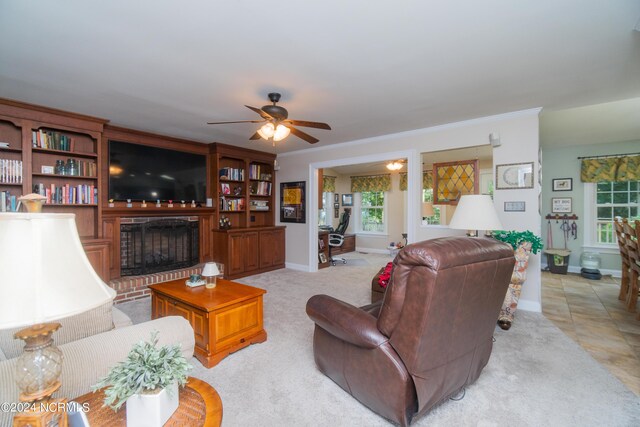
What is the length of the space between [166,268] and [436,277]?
4165 mm

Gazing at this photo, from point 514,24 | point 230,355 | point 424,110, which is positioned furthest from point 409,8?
point 230,355

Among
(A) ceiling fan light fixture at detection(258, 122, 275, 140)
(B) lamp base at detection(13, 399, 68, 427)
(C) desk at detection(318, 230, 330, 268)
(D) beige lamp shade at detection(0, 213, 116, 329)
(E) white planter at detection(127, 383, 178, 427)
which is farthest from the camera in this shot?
(C) desk at detection(318, 230, 330, 268)

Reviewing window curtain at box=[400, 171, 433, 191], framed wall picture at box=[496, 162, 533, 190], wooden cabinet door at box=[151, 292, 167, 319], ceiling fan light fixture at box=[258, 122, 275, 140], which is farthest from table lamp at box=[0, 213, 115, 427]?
window curtain at box=[400, 171, 433, 191]

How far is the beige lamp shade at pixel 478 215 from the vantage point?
2641 millimetres

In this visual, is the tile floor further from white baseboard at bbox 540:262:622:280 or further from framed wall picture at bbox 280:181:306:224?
framed wall picture at bbox 280:181:306:224

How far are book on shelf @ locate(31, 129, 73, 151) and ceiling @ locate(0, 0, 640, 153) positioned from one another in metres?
0.42

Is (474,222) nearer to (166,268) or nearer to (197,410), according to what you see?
(197,410)

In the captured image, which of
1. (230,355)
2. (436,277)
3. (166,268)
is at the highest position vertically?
(436,277)

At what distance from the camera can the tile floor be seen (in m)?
2.27

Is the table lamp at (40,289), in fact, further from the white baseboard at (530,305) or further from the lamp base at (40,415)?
the white baseboard at (530,305)

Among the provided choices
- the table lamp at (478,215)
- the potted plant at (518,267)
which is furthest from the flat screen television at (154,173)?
the potted plant at (518,267)

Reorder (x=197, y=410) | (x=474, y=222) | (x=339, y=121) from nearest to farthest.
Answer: (x=197, y=410) → (x=474, y=222) → (x=339, y=121)

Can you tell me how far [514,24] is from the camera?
182 cm

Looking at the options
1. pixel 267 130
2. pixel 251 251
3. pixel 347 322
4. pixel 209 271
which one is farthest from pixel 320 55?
pixel 251 251
